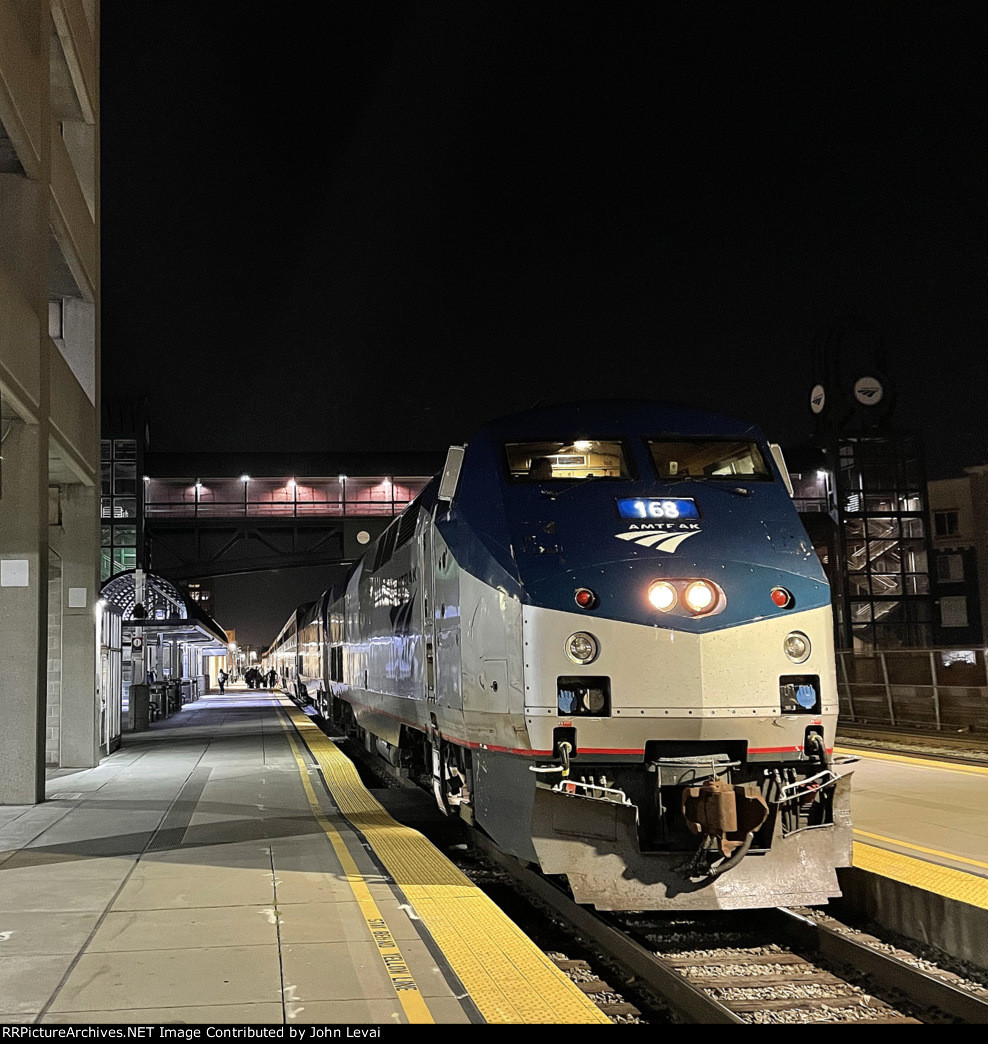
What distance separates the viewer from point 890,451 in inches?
1839

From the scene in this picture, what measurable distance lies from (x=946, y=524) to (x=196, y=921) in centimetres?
5578

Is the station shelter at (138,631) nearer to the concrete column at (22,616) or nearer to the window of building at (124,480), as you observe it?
the concrete column at (22,616)

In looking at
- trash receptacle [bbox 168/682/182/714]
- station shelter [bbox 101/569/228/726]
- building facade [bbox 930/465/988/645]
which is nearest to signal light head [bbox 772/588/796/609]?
station shelter [bbox 101/569/228/726]

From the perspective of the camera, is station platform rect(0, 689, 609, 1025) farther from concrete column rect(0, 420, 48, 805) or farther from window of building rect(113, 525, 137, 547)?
window of building rect(113, 525, 137, 547)

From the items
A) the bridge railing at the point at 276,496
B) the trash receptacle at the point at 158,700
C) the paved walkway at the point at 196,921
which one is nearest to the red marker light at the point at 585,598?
the paved walkway at the point at 196,921

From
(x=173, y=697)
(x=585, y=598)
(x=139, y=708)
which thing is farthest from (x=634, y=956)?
(x=173, y=697)

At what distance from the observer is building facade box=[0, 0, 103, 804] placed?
12.9 meters

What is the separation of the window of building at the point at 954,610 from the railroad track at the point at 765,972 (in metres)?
47.1

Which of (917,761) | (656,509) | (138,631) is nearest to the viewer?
(656,509)

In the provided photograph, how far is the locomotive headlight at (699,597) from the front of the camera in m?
6.98

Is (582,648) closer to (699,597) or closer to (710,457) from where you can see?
(699,597)

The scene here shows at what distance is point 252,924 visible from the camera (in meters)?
6.53
